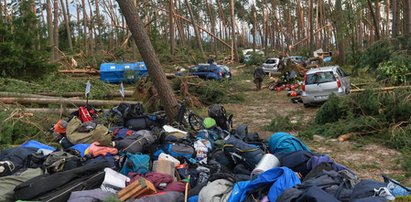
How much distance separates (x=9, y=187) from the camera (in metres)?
5.43

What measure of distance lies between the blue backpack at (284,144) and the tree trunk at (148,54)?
345 centimetres

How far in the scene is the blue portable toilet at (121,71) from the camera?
2043cm

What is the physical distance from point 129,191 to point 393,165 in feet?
16.7

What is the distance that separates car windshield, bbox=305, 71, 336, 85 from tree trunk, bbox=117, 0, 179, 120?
20.7ft

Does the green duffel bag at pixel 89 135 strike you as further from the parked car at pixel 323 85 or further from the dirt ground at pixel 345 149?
the parked car at pixel 323 85

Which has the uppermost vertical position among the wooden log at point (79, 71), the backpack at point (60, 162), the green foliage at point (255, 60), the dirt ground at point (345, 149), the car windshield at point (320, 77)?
the green foliage at point (255, 60)

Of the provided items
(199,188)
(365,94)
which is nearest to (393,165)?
(365,94)

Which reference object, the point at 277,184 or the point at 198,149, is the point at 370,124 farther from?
the point at 277,184

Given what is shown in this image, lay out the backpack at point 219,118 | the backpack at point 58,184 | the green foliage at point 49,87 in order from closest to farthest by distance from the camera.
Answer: the backpack at point 58,184 → the backpack at point 219,118 → the green foliage at point 49,87

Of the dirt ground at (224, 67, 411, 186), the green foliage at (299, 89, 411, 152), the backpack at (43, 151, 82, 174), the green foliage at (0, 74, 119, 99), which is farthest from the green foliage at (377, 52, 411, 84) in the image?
the green foliage at (0, 74, 119, 99)

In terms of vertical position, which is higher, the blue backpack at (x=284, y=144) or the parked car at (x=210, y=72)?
the parked car at (x=210, y=72)

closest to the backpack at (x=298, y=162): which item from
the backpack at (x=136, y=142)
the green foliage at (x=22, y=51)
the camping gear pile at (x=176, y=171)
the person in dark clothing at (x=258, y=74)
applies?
the camping gear pile at (x=176, y=171)

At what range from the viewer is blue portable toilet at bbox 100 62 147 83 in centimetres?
2043

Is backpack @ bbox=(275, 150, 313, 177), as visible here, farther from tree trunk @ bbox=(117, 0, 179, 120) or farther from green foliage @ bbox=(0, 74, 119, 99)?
green foliage @ bbox=(0, 74, 119, 99)
